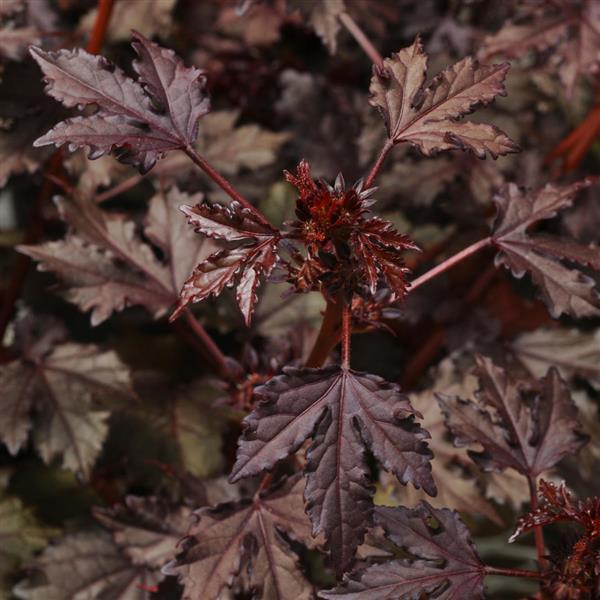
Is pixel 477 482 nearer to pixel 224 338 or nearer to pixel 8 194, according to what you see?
pixel 224 338

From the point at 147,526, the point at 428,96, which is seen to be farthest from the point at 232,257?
the point at 147,526

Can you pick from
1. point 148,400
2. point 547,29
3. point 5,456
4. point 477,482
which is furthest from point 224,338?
point 547,29

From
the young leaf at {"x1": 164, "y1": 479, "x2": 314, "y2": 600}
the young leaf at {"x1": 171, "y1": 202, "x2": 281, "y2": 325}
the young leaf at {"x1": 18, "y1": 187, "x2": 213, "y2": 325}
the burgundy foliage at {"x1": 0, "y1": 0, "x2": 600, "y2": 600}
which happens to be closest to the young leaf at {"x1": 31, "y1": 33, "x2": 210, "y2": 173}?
the burgundy foliage at {"x1": 0, "y1": 0, "x2": 600, "y2": 600}

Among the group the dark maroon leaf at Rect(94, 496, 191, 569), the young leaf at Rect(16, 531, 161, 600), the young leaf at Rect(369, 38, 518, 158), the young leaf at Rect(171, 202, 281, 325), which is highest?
the young leaf at Rect(369, 38, 518, 158)

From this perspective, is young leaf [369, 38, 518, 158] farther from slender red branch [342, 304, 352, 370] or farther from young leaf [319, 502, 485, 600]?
young leaf [319, 502, 485, 600]

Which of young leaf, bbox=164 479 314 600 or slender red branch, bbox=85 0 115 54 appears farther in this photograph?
slender red branch, bbox=85 0 115 54
